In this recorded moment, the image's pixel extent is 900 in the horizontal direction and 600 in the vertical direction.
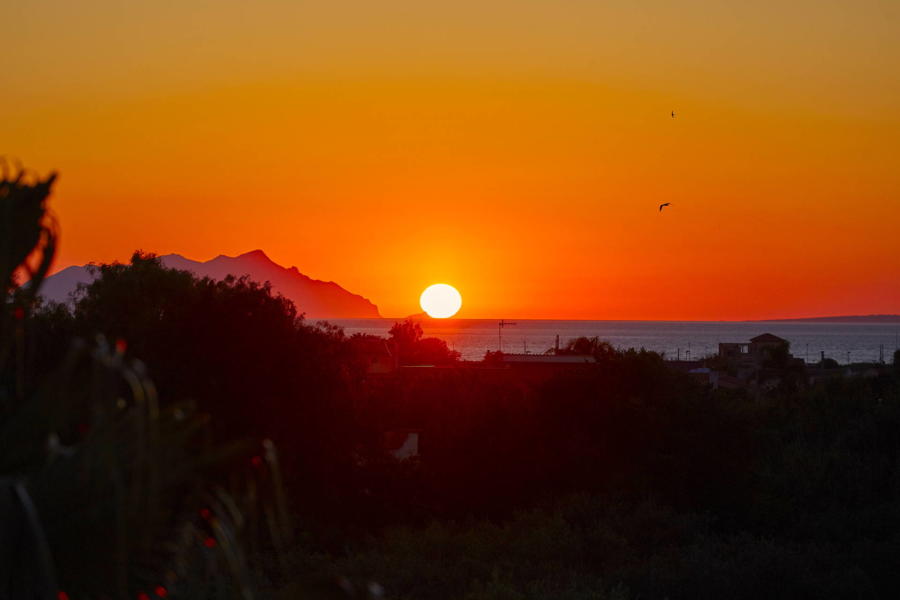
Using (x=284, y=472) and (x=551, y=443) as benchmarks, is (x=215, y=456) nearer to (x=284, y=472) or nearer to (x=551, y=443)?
(x=284, y=472)

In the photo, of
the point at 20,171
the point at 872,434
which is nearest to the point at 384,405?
the point at 872,434

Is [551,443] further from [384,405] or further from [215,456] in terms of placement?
[215,456]

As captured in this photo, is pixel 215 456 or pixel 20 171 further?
pixel 20 171

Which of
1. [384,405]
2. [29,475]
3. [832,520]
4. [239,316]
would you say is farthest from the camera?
[384,405]

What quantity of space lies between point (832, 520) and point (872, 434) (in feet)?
26.8

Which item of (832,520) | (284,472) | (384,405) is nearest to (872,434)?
(832,520)

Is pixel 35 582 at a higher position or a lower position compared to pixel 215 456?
lower

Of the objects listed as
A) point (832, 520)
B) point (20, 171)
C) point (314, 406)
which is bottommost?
point (832, 520)

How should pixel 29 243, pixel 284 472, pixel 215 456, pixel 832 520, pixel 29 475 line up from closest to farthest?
pixel 215 456
pixel 29 475
pixel 29 243
pixel 832 520
pixel 284 472

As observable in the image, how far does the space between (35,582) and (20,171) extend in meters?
1.37

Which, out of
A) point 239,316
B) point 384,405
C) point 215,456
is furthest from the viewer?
point 384,405

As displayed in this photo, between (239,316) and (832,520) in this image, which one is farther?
(239,316)

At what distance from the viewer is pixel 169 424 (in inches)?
103

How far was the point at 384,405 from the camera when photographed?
2934cm
